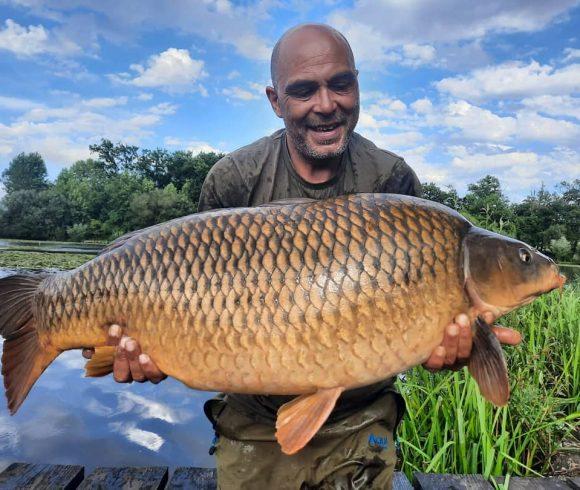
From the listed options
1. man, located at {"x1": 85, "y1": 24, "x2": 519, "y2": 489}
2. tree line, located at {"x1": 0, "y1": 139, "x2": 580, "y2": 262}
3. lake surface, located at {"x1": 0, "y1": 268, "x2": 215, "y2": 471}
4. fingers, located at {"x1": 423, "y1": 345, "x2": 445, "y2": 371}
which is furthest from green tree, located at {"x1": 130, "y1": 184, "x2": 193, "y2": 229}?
fingers, located at {"x1": 423, "y1": 345, "x2": 445, "y2": 371}

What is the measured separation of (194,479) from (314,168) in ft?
4.94

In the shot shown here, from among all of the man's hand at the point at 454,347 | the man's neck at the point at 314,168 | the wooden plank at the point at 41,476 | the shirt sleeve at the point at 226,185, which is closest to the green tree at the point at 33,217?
the wooden plank at the point at 41,476

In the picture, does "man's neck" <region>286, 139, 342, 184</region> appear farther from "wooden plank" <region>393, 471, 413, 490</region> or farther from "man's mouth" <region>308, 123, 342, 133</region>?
"wooden plank" <region>393, 471, 413, 490</region>

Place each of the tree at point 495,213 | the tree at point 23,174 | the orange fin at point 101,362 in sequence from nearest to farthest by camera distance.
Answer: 1. the orange fin at point 101,362
2. the tree at point 495,213
3. the tree at point 23,174

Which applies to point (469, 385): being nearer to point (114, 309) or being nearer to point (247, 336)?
point (247, 336)

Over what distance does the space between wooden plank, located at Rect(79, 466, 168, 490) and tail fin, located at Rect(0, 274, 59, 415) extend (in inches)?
29.0

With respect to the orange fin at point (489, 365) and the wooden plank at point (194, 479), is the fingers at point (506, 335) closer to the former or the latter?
the orange fin at point (489, 365)

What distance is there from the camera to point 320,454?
1.84 m

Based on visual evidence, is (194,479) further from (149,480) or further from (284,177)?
(284,177)

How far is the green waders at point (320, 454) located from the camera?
180cm

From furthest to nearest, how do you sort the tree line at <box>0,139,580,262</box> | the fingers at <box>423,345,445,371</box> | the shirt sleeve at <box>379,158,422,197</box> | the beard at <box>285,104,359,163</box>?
the tree line at <box>0,139,580,262</box>, the shirt sleeve at <box>379,158,422,197</box>, the beard at <box>285,104,359,163</box>, the fingers at <box>423,345,445,371</box>

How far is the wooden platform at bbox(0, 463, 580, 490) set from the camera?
2170 mm

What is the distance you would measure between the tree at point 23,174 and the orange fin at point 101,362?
70.0 meters

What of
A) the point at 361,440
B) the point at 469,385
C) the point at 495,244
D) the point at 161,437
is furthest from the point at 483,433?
the point at 161,437
